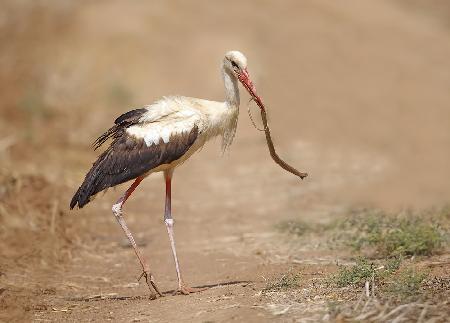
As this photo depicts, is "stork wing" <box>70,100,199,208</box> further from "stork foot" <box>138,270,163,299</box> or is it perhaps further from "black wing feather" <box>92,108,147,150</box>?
"stork foot" <box>138,270,163,299</box>

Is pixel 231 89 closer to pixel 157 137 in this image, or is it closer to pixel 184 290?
pixel 157 137

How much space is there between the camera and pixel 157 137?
7445mm

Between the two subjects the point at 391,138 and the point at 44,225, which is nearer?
the point at 44,225

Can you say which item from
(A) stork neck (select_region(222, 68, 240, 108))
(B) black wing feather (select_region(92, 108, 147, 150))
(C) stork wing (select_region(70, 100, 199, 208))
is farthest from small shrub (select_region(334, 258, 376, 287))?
(B) black wing feather (select_region(92, 108, 147, 150))

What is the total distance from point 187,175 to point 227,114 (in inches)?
266

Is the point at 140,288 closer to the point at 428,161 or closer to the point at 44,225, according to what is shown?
the point at 44,225

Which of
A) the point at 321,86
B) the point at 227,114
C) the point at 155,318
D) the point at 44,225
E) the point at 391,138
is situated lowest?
the point at 155,318

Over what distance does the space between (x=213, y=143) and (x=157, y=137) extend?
31.1 feet

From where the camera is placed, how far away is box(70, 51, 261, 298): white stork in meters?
7.44

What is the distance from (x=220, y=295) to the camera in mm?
6605

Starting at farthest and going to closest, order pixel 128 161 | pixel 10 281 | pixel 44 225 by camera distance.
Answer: pixel 44 225, pixel 10 281, pixel 128 161

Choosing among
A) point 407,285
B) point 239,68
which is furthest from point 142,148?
point 407,285

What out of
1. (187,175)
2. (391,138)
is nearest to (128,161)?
(187,175)

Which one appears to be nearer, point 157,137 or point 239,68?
Result: point 157,137
